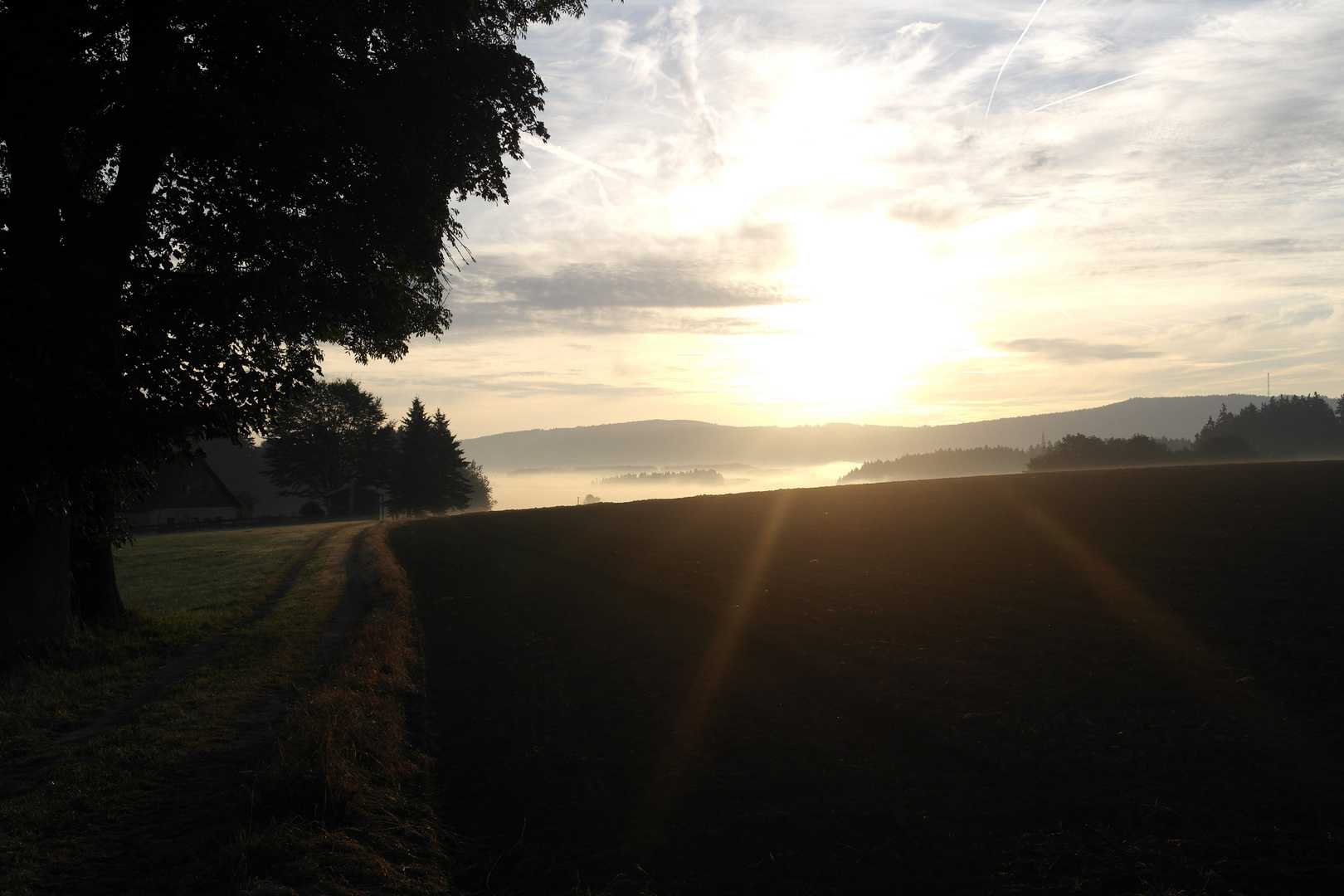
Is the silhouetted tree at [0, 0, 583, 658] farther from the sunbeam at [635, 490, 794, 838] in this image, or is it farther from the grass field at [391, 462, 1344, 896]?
the sunbeam at [635, 490, 794, 838]

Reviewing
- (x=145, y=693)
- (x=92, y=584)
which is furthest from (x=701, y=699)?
(x=92, y=584)

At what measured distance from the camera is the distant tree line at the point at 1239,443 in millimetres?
55250

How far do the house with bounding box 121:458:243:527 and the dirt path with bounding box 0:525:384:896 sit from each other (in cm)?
5384

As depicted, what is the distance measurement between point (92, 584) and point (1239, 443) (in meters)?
71.6

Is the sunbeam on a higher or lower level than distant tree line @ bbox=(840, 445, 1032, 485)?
lower

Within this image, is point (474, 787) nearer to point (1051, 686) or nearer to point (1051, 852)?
point (1051, 852)

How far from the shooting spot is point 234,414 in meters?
11.4

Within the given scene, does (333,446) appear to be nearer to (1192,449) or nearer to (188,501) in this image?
(188,501)

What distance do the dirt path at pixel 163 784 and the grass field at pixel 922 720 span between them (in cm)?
185

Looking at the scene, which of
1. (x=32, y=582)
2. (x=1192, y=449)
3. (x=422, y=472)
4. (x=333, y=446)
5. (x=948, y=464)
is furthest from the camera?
(x=948, y=464)

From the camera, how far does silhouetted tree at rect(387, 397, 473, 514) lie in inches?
2724

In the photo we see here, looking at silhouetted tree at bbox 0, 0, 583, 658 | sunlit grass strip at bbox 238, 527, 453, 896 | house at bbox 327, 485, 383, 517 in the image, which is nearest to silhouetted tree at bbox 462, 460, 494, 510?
house at bbox 327, 485, 383, 517

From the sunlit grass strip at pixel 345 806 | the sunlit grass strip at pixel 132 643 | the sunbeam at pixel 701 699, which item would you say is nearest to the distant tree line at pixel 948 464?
the sunlit grass strip at pixel 132 643

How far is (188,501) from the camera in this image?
206ft
